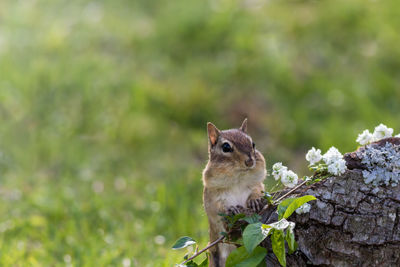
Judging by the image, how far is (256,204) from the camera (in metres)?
3.45

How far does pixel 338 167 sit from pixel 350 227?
0.33 metres

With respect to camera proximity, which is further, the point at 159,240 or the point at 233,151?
the point at 159,240

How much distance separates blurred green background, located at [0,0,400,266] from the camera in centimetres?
579

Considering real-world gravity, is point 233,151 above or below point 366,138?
above

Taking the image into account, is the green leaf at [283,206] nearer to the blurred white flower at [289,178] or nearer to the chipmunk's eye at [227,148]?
the blurred white flower at [289,178]

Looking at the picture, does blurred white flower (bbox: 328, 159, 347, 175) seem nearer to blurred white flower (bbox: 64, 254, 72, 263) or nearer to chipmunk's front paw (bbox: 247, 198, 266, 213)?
chipmunk's front paw (bbox: 247, 198, 266, 213)

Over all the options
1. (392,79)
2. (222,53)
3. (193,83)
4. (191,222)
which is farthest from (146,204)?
(392,79)

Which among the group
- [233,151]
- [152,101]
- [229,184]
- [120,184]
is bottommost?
[229,184]

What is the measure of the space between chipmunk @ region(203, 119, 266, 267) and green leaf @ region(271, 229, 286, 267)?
0.45 metres

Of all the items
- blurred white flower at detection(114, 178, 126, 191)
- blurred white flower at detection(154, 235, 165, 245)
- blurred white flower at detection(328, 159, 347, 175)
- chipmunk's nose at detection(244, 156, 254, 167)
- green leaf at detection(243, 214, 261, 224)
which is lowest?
green leaf at detection(243, 214, 261, 224)

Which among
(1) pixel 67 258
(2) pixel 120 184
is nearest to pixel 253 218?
(1) pixel 67 258

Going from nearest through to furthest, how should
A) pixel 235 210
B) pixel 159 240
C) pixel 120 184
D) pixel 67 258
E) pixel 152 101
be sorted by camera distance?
pixel 235 210
pixel 67 258
pixel 159 240
pixel 120 184
pixel 152 101

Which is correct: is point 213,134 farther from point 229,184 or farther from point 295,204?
point 295,204

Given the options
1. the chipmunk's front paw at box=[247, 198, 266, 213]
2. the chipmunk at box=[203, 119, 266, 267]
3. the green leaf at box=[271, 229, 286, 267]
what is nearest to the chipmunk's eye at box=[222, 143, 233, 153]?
the chipmunk at box=[203, 119, 266, 267]
